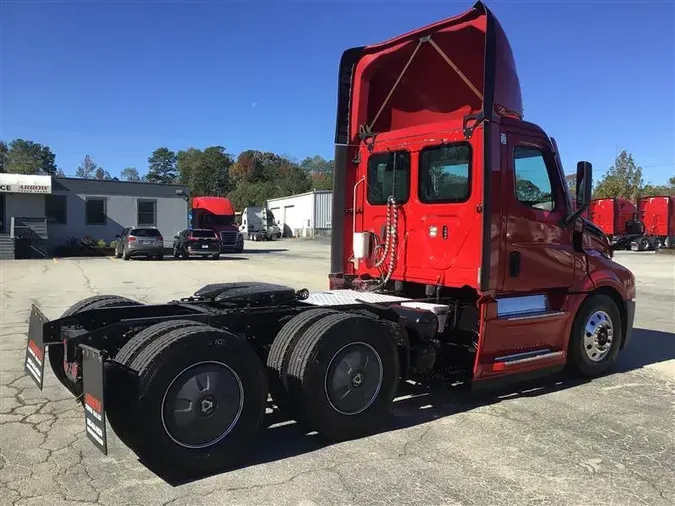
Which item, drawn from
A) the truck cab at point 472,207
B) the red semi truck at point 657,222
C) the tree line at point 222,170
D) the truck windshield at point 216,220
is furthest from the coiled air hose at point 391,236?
the tree line at point 222,170

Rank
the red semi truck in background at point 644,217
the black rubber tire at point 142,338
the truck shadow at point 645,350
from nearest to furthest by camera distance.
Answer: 1. the black rubber tire at point 142,338
2. the truck shadow at point 645,350
3. the red semi truck in background at point 644,217

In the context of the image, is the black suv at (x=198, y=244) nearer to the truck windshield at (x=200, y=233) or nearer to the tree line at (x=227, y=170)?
the truck windshield at (x=200, y=233)

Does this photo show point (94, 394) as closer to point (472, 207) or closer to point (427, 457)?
point (427, 457)

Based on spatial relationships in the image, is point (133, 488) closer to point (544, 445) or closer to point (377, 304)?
point (377, 304)

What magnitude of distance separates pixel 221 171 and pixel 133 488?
4702 inches

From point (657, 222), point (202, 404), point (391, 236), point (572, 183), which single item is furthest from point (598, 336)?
point (657, 222)

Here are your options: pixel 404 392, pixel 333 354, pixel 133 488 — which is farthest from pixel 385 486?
pixel 404 392

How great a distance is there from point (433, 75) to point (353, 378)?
3.73 meters

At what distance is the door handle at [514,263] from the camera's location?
17.9ft

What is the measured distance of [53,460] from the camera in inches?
159

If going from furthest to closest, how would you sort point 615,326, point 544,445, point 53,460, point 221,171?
point 221,171
point 615,326
point 544,445
point 53,460

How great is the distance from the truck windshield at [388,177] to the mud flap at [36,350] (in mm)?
3645

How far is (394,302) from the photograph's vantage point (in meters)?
5.37

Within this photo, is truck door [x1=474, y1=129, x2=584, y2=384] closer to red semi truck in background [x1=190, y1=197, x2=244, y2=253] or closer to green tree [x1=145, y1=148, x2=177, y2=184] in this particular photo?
red semi truck in background [x1=190, y1=197, x2=244, y2=253]
